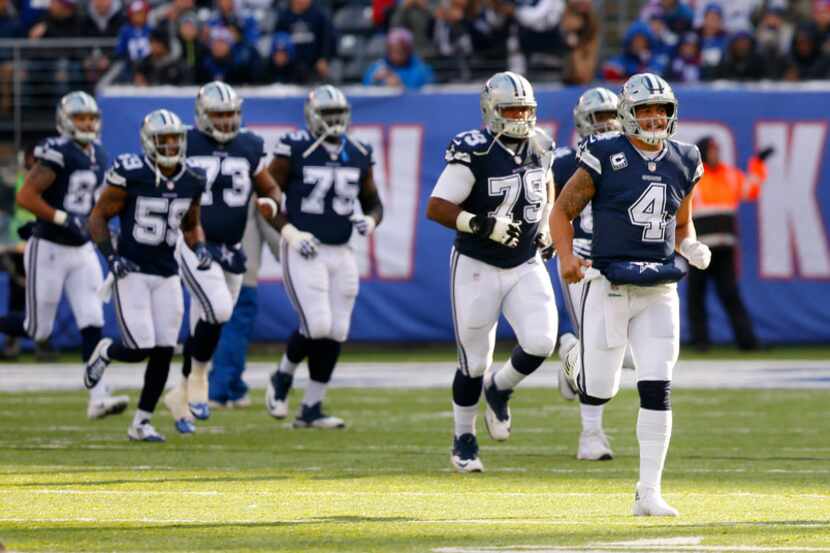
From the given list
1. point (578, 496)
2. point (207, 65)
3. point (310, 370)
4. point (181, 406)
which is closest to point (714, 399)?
point (310, 370)

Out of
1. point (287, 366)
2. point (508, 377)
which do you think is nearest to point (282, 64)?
point (287, 366)

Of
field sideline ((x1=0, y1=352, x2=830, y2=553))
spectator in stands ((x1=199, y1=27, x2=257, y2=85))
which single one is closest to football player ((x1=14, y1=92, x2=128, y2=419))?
field sideline ((x1=0, y1=352, x2=830, y2=553))

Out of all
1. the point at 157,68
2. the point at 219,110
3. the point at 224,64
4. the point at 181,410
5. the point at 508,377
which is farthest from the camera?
the point at 224,64

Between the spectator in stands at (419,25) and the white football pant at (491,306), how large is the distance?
30.1 ft

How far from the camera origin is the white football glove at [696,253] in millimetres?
6641

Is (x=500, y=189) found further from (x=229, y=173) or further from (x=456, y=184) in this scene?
(x=229, y=173)

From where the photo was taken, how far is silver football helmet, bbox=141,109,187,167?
893cm

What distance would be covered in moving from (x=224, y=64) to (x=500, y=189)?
845 cm

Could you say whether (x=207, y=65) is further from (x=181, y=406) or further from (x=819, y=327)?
(x=181, y=406)

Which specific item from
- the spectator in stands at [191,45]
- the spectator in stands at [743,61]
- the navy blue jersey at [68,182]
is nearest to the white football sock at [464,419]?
the navy blue jersey at [68,182]

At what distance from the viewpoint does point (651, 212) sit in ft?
21.6

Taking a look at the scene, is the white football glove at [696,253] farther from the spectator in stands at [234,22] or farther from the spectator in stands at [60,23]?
the spectator in stands at [60,23]

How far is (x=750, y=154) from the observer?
1516 cm

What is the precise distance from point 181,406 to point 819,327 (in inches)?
288
